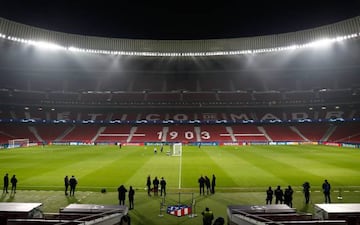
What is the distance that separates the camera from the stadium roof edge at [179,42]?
2324 inches

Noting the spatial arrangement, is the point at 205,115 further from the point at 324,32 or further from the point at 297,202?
the point at 297,202

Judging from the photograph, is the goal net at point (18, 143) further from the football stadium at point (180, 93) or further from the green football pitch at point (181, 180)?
the green football pitch at point (181, 180)

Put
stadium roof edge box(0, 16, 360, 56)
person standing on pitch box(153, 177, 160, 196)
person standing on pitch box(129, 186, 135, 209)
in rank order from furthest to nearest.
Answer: stadium roof edge box(0, 16, 360, 56) < person standing on pitch box(153, 177, 160, 196) < person standing on pitch box(129, 186, 135, 209)

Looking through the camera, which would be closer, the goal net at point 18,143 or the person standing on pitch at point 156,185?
the person standing on pitch at point 156,185

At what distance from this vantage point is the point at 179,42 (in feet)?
241

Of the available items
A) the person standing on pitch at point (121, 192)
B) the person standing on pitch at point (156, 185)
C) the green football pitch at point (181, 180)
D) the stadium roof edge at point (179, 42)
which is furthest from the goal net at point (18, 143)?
the person standing on pitch at point (121, 192)

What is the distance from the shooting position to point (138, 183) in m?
25.8

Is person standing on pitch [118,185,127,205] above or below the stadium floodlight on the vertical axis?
below

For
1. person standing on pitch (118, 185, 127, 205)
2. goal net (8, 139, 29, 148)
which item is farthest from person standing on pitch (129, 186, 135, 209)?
goal net (8, 139, 29, 148)

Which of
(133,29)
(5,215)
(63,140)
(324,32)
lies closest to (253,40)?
(324,32)

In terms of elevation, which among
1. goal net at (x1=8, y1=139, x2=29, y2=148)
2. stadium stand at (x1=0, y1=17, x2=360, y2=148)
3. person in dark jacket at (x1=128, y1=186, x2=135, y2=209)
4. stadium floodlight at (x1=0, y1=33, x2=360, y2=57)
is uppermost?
stadium floodlight at (x1=0, y1=33, x2=360, y2=57)

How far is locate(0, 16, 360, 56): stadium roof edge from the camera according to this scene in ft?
194

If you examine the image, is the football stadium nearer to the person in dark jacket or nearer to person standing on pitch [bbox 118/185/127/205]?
the person in dark jacket

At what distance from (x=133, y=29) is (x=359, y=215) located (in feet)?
157
